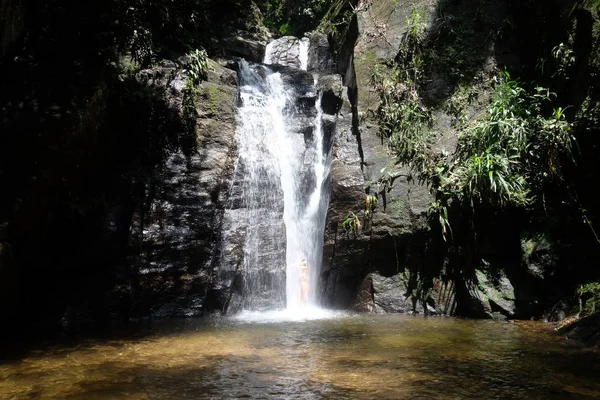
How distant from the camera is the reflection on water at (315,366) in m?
3.55

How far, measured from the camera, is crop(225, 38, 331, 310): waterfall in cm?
805

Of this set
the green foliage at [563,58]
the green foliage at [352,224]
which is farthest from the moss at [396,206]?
the green foliage at [563,58]

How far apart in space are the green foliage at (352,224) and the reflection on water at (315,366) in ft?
7.34

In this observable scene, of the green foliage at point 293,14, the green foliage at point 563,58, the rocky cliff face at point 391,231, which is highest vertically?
the green foliage at point 293,14

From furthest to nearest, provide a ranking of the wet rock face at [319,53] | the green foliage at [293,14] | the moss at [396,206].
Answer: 1. the green foliage at [293,14]
2. the wet rock face at [319,53]
3. the moss at [396,206]

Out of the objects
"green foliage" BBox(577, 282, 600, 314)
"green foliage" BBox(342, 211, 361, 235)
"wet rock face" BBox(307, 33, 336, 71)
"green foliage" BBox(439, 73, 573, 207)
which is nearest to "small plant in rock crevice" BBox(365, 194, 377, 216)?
"green foliage" BBox(342, 211, 361, 235)

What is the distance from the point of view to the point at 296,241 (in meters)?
8.96

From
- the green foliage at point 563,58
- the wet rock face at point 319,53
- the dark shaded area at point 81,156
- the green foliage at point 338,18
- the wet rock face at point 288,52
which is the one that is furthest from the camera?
the wet rock face at point 288,52

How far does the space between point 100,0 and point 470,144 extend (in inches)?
251

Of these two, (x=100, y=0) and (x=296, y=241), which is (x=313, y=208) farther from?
(x=100, y=0)

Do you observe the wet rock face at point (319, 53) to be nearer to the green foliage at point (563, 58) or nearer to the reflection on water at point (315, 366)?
the green foliage at point (563, 58)

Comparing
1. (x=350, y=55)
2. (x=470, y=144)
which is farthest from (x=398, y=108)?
(x=350, y=55)

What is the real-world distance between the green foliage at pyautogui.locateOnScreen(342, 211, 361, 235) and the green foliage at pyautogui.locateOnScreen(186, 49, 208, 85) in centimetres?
391

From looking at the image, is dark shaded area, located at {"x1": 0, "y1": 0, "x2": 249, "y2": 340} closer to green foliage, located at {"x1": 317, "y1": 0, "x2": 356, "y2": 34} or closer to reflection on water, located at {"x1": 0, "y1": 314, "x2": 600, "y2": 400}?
reflection on water, located at {"x1": 0, "y1": 314, "x2": 600, "y2": 400}
